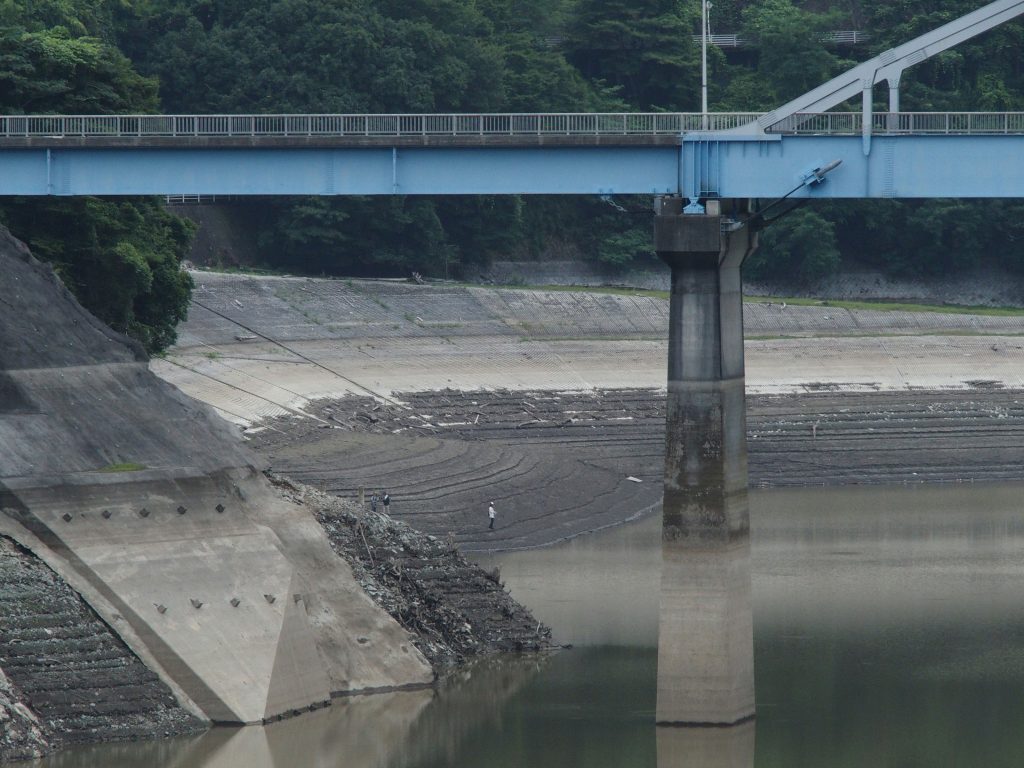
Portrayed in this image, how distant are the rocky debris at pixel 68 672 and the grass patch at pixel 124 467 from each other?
380cm

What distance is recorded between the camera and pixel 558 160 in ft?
149

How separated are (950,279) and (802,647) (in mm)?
79787

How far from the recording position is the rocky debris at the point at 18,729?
37031 millimetres

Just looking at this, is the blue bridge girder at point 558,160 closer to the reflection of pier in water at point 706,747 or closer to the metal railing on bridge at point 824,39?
the reflection of pier in water at point 706,747

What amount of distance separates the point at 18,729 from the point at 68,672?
2.07 m

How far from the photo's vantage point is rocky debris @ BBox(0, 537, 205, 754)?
126 feet

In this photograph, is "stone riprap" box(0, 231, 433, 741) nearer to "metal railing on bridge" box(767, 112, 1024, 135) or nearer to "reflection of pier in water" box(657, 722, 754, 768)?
"reflection of pier in water" box(657, 722, 754, 768)

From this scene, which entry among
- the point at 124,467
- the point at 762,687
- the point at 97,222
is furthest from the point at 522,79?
the point at 762,687

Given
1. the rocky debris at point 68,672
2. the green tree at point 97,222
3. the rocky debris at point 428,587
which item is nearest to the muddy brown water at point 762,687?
the rocky debris at point 68,672

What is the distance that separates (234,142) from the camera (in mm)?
47156

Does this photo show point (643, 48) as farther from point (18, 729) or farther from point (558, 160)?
point (18, 729)

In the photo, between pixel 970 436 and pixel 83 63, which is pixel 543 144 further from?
pixel 970 436

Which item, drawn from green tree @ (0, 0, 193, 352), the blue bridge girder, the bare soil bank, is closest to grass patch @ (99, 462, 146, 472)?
the blue bridge girder

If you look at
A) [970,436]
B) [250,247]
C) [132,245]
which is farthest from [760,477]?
[250,247]
